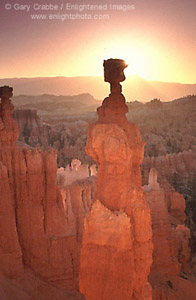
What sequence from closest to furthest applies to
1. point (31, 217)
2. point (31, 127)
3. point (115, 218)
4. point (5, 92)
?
1. point (115, 218)
2. point (31, 217)
3. point (5, 92)
4. point (31, 127)

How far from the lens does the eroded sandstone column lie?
4.73 m

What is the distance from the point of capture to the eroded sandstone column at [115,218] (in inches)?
186

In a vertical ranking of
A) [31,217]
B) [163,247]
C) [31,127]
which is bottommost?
[163,247]

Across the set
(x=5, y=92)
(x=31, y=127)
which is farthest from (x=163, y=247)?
(x=31, y=127)

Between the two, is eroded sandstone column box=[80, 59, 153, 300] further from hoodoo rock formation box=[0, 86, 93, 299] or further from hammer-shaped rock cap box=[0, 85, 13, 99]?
hammer-shaped rock cap box=[0, 85, 13, 99]

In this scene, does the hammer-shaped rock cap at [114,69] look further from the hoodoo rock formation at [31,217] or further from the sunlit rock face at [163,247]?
the sunlit rock face at [163,247]

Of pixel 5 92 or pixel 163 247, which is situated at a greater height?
pixel 5 92

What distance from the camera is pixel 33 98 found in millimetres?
80562

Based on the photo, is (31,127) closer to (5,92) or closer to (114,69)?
(5,92)

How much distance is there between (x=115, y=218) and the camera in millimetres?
4723

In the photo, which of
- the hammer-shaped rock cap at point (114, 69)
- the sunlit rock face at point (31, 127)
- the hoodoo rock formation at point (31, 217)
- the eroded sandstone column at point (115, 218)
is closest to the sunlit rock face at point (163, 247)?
the hoodoo rock formation at point (31, 217)

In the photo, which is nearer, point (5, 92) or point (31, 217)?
point (31, 217)

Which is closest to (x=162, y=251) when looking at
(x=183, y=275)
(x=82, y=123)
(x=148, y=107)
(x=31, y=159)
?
(x=183, y=275)

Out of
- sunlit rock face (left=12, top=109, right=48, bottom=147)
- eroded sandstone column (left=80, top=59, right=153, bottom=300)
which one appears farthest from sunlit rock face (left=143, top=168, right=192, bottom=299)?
sunlit rock face (left=12, top=109, right=48, bottom=147)
